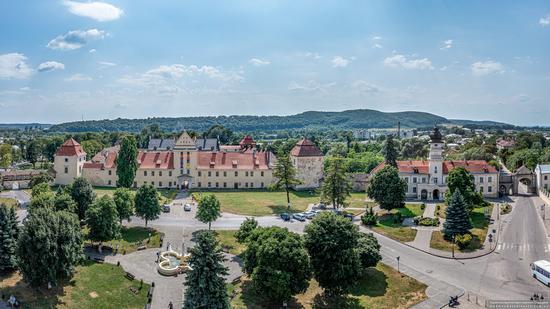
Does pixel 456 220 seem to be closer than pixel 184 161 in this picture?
Yes

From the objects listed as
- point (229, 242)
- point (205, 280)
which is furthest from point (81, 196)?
point (205, 280)

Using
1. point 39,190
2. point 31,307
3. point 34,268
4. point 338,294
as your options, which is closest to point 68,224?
point 34,268

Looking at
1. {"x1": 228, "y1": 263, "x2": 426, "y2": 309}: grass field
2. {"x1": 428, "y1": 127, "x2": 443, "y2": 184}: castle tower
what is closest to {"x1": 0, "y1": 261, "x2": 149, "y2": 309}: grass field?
{"x1": 228, "y1": 263, "x2": 426, "y2": 309}: grass field

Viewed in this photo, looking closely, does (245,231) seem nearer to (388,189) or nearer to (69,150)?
(388,189)

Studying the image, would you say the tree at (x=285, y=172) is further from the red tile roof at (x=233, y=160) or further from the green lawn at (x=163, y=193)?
the green lawn at (x=163, y=193)

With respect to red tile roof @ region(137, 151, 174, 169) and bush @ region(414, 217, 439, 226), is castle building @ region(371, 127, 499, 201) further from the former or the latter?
red tile roof @ region(137, 151, 174, 169)
